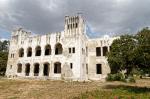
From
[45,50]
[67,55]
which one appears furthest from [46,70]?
[67,55]

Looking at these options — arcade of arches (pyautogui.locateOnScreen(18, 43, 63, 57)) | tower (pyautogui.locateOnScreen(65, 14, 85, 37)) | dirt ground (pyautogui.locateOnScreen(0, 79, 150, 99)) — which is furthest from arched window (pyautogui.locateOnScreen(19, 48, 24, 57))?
dirt ground (pyautogui.locateOnScreen(0, 79, 150, 99))

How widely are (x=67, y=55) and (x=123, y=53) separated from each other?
19.2 meters

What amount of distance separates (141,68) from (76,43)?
62.7ft

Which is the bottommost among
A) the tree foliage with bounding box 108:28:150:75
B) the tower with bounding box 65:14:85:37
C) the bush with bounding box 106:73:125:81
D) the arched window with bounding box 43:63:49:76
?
the bush with bounding box 106:73:125:81

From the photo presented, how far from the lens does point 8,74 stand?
4766cm

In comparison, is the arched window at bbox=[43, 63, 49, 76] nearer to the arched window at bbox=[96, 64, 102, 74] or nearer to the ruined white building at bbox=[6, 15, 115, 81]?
the ruined white building at bbox=[6, 15, 115, 81]

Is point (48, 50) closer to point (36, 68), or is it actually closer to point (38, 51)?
point (38, 51)

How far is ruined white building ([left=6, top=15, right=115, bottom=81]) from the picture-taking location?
3894 centimetres

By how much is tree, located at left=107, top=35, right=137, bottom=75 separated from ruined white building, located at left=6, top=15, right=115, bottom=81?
589 inches

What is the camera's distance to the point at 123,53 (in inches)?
879

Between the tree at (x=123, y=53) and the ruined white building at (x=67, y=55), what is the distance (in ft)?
49.0

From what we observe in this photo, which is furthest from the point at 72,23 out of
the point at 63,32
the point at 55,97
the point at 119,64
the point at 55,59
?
the point at 55,97

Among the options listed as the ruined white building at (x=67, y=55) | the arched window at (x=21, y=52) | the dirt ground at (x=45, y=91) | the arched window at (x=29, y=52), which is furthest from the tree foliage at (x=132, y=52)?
the arched window at (x=21, y=52)

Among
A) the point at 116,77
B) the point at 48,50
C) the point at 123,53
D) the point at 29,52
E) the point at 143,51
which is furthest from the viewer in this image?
the point at 29,52
